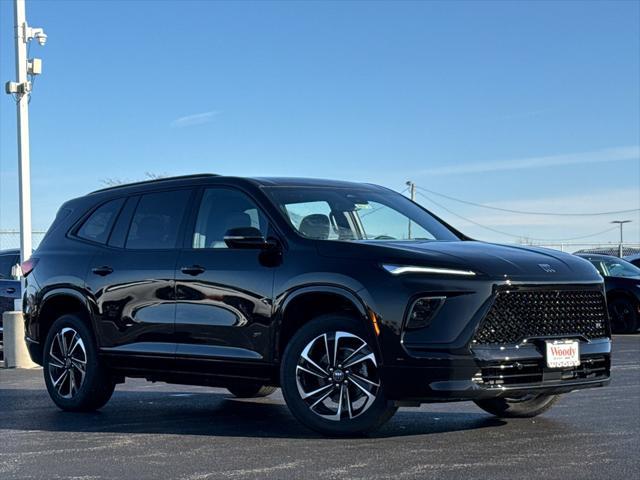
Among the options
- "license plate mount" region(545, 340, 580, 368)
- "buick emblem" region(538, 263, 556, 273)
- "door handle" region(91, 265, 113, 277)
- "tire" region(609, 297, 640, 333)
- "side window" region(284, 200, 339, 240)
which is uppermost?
"side window" region(284, 200, 339, 240)

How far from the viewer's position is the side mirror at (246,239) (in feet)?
23.5

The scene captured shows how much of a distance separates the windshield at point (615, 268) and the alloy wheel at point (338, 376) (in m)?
14.0

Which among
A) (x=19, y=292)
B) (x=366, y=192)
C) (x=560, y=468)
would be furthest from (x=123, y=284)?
(x=19, y=292)

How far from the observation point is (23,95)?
15039 mm

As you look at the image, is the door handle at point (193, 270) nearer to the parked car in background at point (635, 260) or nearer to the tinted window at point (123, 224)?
the tinted window at point (123, 224)

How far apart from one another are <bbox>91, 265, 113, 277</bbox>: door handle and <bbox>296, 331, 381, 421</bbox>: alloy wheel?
2326 mm

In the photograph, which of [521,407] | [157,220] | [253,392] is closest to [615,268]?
[253,392]

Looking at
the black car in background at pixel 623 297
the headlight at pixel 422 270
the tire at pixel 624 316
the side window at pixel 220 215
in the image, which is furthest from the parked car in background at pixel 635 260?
the headlight at pixel 422 270

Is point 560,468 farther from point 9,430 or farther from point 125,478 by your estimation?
point 9,430

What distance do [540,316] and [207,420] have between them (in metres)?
2.85

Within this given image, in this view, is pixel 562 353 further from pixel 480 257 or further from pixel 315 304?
pixel 315 304

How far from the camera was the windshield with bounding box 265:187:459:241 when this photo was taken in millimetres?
7426

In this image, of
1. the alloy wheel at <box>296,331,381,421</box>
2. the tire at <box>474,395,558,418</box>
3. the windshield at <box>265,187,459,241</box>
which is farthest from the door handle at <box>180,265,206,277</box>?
the tire at <box>474,395,558,418</box>

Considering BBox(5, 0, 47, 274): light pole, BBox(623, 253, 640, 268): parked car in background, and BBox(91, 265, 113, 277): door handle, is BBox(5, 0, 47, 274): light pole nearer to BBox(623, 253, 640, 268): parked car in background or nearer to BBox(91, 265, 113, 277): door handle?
BBox(91, 265, 113, 277): door handle
